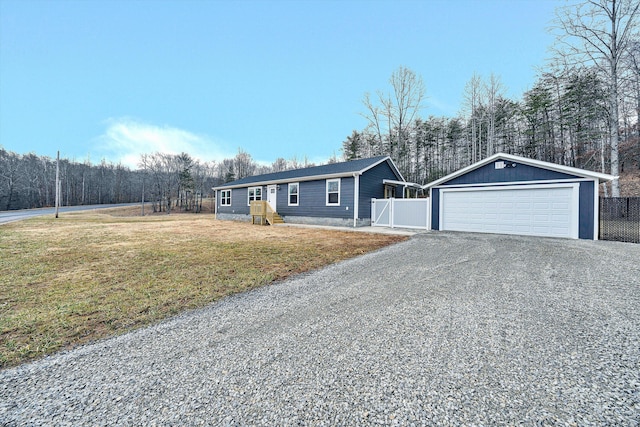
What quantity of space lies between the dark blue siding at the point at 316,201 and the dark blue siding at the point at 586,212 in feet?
28.1

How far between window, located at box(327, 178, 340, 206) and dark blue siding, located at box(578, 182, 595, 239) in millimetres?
9466

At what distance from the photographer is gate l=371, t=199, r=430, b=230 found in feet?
40.1

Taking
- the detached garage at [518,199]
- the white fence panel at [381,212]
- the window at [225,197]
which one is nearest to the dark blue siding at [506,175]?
the detached garage at [518,199]

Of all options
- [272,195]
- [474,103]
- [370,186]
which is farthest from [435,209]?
[474,103]

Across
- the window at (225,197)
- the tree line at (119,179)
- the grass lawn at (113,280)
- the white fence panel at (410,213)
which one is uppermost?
the tree line at (119,179)

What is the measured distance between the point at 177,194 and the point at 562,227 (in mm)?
42114

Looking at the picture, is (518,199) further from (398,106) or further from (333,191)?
(398,106)

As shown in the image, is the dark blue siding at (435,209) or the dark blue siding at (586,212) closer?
the dark blue siding at (586,212)

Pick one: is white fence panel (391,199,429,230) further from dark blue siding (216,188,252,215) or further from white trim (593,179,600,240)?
dark blue siding (216,188,252,215)

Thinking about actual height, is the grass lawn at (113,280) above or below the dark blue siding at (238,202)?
below

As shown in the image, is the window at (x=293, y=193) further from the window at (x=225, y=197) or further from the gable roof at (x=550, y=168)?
the gable roof at (x=550, y=168)

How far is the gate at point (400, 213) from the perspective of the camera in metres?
12.2

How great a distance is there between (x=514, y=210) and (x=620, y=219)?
3.28 m

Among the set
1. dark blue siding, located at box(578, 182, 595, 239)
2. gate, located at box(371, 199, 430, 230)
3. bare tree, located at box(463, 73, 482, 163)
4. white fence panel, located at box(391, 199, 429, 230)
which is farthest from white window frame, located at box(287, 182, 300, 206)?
bare tree, located at box(463, 73, 482, 163)
